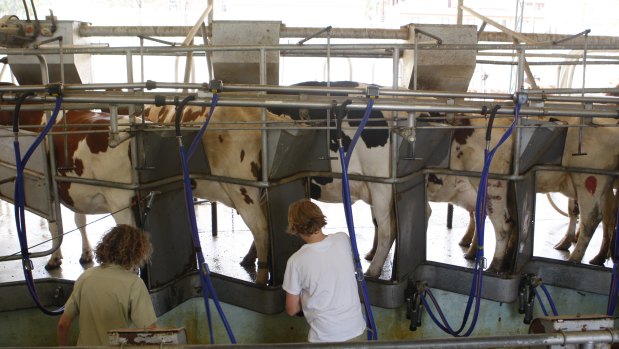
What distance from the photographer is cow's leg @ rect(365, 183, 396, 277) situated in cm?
486

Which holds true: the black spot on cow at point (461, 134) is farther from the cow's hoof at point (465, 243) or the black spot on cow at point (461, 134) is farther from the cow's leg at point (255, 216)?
the cow's leg at point (255, 216)

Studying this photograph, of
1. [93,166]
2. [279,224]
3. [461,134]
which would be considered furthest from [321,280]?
[461,134]

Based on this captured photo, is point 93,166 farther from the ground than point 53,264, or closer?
farther from the ground

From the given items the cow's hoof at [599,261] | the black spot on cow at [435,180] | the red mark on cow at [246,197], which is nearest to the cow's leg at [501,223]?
the black spot on cow at [435,180]

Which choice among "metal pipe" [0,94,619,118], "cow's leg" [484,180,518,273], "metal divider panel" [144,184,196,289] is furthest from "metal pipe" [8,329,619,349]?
"cow's leg" [484,180,518,273]

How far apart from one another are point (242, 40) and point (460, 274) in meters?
2.90

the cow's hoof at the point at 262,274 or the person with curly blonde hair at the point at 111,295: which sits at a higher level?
the person with curly blonde hair at the point at 111,295

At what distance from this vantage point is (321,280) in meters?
3.02

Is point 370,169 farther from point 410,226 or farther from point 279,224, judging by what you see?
point 279,224

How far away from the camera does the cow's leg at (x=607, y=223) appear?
5.45m

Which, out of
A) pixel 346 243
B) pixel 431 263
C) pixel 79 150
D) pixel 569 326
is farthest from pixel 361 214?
pixel 569 326

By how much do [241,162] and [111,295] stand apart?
2.07 metres

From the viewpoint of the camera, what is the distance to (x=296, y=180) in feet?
15.7

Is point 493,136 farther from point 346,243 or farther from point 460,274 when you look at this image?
point 346,243
